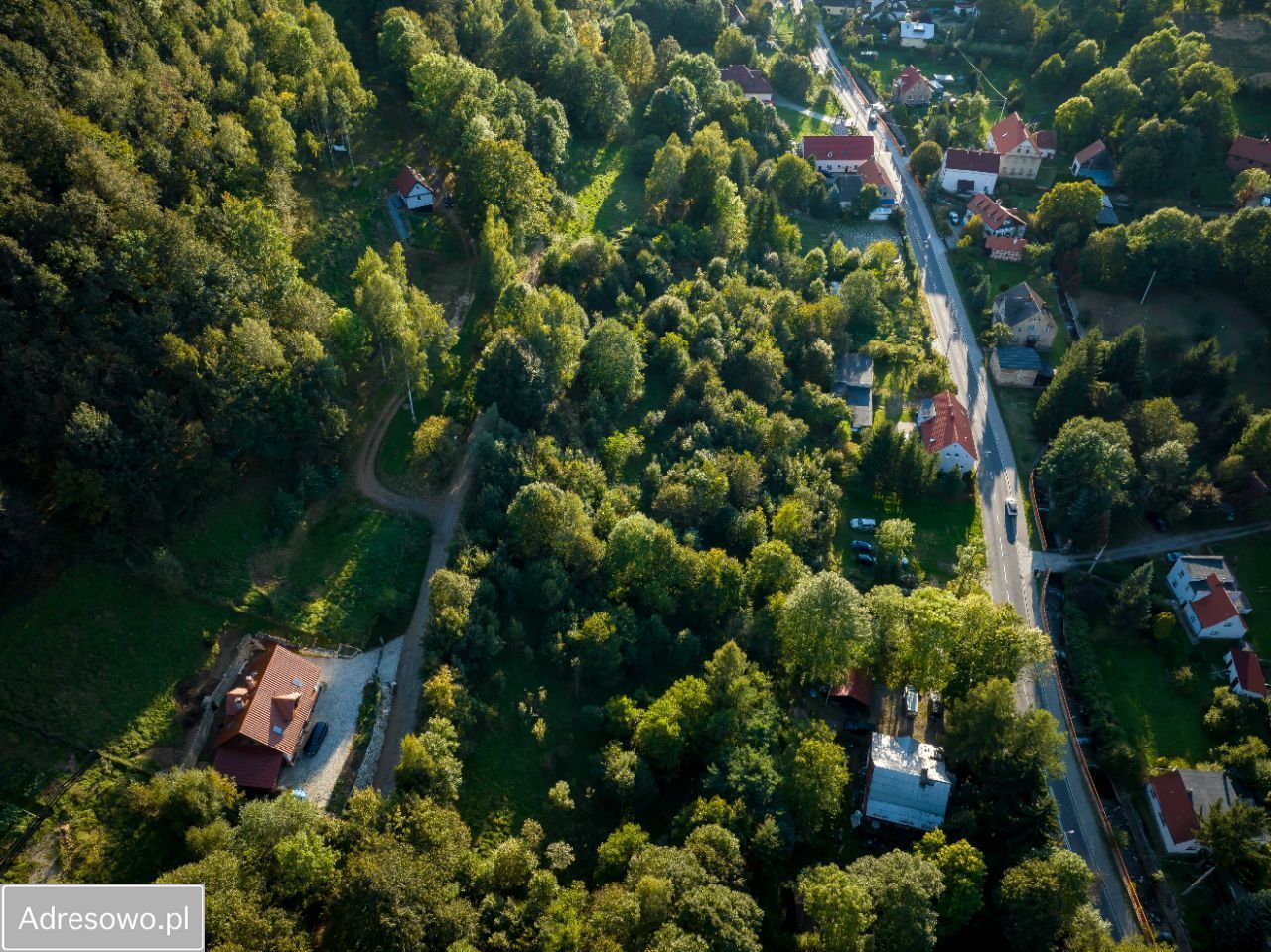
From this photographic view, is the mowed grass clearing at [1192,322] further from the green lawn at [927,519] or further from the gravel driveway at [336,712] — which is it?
the gravel driveway at [336,712]

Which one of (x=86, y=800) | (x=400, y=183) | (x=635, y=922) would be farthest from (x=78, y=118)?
(x=635, y=922)

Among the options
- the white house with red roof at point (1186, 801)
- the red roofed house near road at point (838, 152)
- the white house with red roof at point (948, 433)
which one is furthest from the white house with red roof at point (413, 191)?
the white house with red roof at point (1186, 801)

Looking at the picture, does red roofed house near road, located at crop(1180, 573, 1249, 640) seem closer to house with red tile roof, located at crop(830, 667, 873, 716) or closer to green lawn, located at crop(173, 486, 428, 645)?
house with red tile roof, located at crop(830, 667, 873, 716)

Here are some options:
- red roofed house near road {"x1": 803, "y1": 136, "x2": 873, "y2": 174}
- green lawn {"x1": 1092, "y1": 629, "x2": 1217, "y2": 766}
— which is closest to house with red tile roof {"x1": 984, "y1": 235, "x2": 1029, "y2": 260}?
red roofed house near road {"x1": 803, "y1": 136, "x2": 873, "y2": 174}

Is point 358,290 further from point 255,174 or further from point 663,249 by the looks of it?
point 663,249

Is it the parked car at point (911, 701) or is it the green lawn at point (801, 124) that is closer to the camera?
the parked car at point (911, 701)
